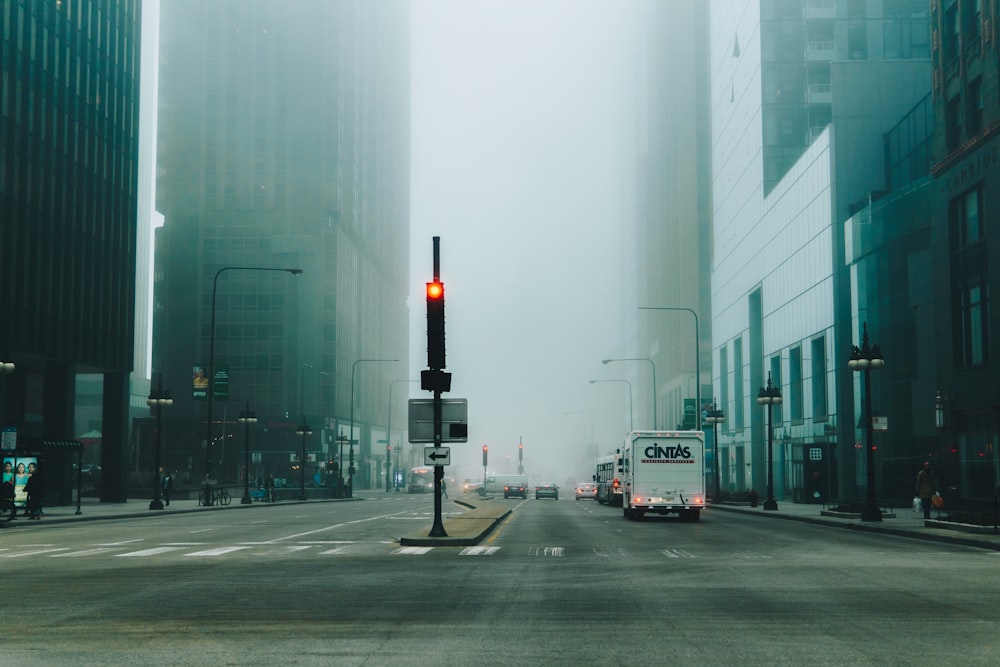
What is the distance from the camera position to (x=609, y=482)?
64.7 meters

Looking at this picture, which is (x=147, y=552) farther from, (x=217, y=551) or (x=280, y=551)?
(x=280, y=551)

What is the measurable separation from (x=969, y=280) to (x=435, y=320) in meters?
29.0

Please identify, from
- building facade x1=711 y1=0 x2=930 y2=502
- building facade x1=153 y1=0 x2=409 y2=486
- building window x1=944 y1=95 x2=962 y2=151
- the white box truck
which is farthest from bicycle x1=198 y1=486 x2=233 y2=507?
building facade x1=153 y1=0 x2=409 y2=486

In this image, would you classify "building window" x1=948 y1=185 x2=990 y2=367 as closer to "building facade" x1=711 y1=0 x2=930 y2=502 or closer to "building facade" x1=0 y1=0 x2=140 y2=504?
"building facade" x1=711 y1=0 x2=930 y2=502

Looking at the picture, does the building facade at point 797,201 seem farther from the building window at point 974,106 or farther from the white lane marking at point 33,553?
the white lane marking at point 33,553

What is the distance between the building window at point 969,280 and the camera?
4453 cm

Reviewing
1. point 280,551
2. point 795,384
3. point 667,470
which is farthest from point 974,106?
point 280,551

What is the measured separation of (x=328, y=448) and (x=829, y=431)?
7970 centimetres

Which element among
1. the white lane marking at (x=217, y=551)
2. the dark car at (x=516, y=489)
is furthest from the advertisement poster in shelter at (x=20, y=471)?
the dark car at (x=516, y=489)

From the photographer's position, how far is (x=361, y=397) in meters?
158

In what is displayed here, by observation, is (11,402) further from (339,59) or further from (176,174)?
(339,59)

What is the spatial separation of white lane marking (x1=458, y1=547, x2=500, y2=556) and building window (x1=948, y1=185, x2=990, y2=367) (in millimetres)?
27831

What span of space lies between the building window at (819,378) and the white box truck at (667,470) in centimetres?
3389

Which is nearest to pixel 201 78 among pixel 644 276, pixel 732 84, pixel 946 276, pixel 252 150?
pixel 252 150
